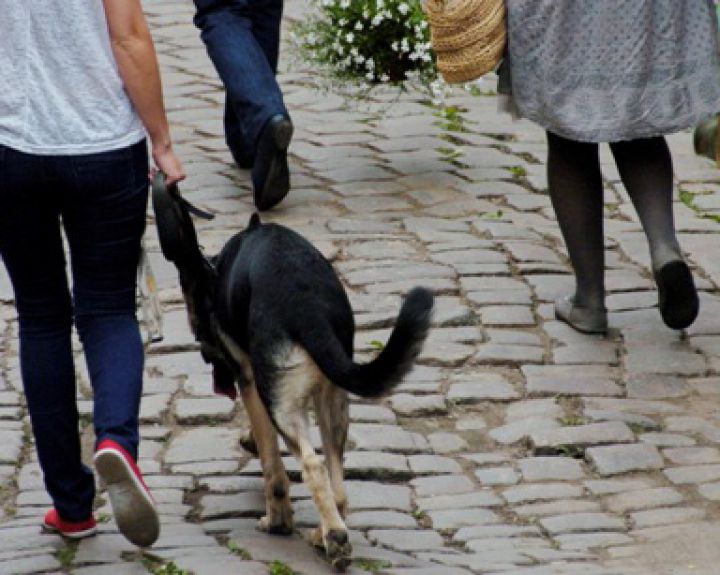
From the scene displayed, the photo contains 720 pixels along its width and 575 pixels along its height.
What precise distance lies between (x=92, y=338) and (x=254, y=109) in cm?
304

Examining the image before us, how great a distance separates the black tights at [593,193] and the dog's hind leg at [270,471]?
6.34ft

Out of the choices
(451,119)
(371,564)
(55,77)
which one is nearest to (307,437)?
(371,564)

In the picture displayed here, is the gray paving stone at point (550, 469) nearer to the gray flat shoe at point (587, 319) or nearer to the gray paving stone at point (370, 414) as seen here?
the gray paving stone at point (370, 414)

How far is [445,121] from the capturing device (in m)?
9.52

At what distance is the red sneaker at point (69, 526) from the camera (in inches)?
197

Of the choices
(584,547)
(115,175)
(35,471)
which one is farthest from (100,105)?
(584,547)

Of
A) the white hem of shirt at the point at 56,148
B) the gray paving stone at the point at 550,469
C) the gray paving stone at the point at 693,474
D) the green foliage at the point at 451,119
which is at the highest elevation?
the white hem of shirt at the point at 56,148

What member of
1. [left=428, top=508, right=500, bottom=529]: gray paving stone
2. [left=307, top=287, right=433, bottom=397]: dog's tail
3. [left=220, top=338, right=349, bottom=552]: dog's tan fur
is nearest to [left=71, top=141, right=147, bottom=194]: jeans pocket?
[left=220, top=338, right=349, bottom=552]: dog's tan fur

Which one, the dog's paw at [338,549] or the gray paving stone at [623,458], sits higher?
the dog's paw at [338,549]

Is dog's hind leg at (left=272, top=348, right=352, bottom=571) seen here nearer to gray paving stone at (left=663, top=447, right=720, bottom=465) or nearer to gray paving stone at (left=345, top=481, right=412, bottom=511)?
gray paving stone at (left=345, top=481, right=412, bottom=511)

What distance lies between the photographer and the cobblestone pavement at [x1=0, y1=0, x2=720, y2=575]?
502cm

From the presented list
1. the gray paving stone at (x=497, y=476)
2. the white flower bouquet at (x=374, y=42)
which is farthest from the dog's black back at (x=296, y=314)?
the white flower bouquet at (x=374, y=42)

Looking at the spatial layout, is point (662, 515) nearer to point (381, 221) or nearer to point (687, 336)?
point (687, 336)

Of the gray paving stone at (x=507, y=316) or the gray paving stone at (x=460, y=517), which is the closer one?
the gray paving stone at (x=460, y=517)
